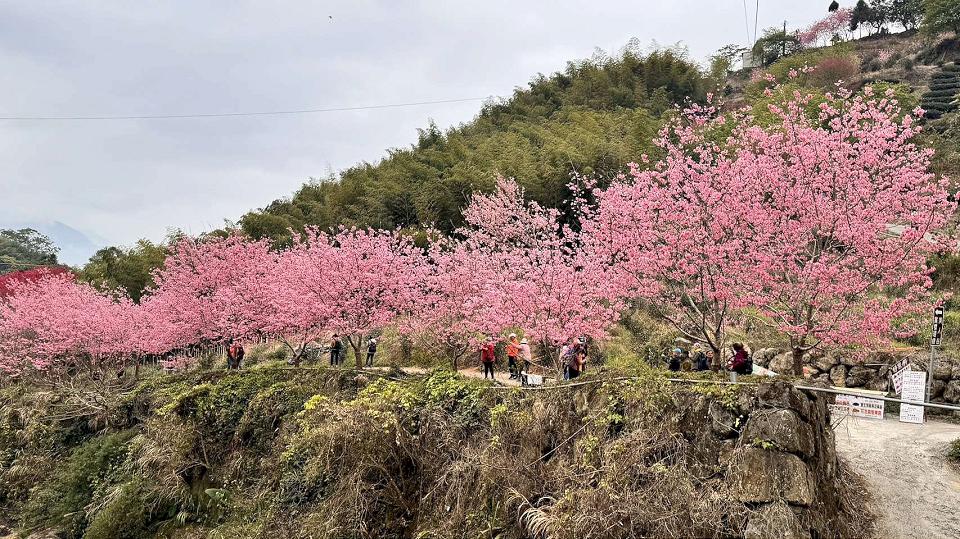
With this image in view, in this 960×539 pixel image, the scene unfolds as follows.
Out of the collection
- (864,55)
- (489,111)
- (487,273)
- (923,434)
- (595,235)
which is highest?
(864,55)

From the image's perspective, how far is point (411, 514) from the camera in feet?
28.1

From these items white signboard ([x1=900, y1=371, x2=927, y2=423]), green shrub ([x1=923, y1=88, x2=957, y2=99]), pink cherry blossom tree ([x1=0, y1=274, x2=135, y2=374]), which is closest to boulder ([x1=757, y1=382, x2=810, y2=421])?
white signboard ([x1=900, y1=371, x2=927, y2=423])

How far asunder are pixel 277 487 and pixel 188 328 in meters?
11.5

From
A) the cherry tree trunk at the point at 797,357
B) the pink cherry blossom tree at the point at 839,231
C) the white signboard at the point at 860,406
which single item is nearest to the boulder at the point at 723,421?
the white signboard at the point at 860,406

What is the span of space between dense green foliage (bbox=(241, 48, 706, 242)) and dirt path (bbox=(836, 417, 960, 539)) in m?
13.8

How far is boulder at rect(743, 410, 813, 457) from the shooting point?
580cm

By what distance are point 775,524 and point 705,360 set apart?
331 inches

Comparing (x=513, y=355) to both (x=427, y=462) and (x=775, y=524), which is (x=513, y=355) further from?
(x=775, y=524)

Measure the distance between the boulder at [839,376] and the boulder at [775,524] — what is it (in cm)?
1055

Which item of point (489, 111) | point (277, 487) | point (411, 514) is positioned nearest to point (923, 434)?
point (411, 514)

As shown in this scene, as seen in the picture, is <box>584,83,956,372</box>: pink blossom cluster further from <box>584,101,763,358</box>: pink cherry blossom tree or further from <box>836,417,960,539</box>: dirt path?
<box>836,417,960,539</box>: dirt path

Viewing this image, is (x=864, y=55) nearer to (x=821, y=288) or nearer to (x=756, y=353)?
(x=756, y=353)

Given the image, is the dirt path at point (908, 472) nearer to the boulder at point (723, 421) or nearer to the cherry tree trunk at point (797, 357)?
the cherry tree trunk at point (797, 357)

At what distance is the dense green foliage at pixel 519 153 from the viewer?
1045 inches
